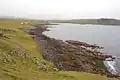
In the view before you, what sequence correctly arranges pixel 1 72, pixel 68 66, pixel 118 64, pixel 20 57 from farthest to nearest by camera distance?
pixel 118 64
pixel 68 66
pixel 20 57
pixel 1 72

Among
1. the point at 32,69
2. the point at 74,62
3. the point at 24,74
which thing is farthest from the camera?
the point at 74,62

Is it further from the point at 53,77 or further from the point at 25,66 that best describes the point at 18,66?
the point at 53,77

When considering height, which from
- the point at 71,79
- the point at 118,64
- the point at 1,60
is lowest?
the point at 118,64

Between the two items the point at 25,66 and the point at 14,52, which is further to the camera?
the point at 14,52

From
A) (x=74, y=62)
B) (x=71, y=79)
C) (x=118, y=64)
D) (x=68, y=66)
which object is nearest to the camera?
(x=71, y=79)

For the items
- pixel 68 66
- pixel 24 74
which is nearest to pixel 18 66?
pixel 24 74

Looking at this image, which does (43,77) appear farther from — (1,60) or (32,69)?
(1,60)

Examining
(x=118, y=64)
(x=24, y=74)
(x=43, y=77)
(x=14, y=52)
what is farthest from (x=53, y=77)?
(x=118, y=64)

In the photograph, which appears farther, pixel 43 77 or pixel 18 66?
pixel 18 66

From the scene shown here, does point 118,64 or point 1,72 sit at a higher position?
point 1,72
